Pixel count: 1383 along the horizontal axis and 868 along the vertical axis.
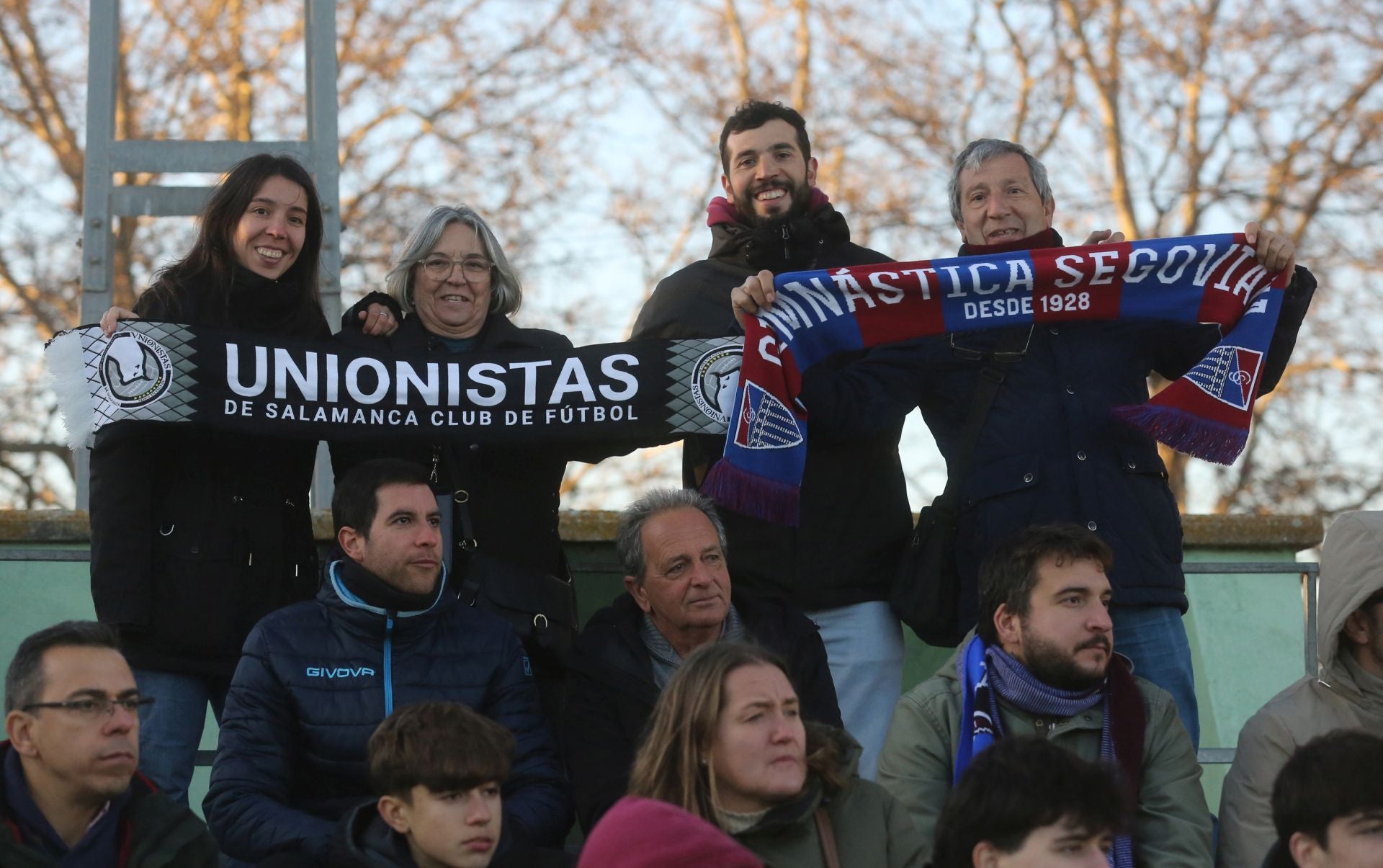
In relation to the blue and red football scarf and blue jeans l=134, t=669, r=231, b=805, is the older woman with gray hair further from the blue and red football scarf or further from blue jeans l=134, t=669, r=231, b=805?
blue jeans l=134, t=669, r=231, b=805

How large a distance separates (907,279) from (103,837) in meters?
2.71

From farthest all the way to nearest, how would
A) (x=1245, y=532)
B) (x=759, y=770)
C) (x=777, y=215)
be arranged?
1. (x=1245, y=532)
2. (x=777, y=215)
3. (x=759, y=770)

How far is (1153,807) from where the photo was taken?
484 cm

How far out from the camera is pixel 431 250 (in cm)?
572

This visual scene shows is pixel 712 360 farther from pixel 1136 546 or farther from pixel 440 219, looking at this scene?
pixel 1136 546

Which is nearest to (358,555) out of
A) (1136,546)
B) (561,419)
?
(561,419)

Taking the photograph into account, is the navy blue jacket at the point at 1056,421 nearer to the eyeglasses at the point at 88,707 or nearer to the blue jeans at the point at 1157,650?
the blue jeans at the point at 1157,650

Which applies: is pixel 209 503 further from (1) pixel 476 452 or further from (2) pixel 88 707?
(2) pixel 88 707

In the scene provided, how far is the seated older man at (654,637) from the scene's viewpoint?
514 centimetres

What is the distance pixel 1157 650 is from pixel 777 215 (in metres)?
1.71

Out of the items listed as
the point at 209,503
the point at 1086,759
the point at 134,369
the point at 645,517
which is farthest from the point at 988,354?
the point at 134,369

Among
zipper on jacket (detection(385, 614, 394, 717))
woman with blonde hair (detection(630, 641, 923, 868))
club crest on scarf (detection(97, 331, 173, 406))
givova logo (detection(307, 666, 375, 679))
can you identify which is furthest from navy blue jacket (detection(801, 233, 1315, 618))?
club crest on scarf (detection(97, 331, 173, 406))

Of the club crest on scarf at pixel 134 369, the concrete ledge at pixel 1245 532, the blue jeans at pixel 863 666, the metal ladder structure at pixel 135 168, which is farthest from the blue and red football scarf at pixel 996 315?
the metal ladder structure at pixel 135 168

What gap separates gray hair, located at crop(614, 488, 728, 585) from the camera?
5.47 metres
